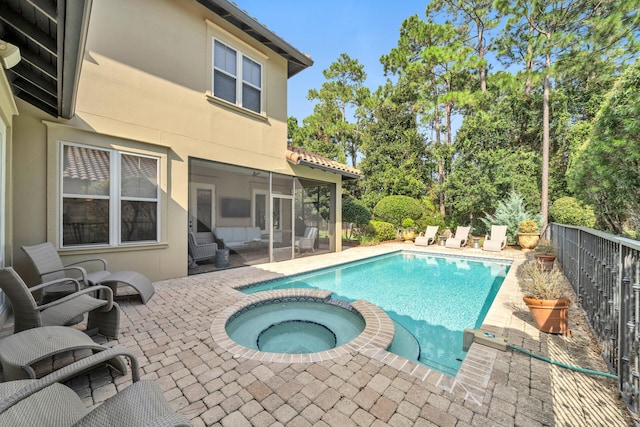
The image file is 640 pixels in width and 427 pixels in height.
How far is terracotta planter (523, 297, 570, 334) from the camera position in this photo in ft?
11.9

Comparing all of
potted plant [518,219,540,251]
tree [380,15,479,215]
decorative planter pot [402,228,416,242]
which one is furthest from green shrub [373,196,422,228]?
potted plant [518,219,540,251]

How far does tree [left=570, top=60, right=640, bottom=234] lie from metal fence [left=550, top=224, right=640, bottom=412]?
6762 millimetres

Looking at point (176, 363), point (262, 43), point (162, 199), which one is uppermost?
point (262, 43)

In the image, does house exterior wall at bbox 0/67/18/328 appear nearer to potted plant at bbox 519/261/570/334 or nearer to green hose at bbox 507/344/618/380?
green hose at bbox 507/344/618/380

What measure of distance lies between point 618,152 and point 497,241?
16.8 ft

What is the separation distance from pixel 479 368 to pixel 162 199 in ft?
22.2

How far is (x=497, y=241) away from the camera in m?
12.4

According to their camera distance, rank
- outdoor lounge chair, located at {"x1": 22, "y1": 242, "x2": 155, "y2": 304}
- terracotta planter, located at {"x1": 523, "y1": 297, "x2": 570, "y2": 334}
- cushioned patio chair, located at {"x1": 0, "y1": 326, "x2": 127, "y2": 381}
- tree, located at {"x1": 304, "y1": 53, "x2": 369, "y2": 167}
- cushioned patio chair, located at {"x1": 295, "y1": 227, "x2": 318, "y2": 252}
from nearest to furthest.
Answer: cushioned patio chair, located at {"x1": 0, "y1": 326, "x2": 127, "y2": 381}, terracotta planter, located at {"x1": 523, "y1": 297, "x2": 570, "y2": 334}, outdoor lounge chair, located at {"x1": 22, "y1": 242, "x2": 155, "y2": 304}, cushioned patio chair, located at {"x1": 295, "y1": 227, "x2": 318, "y2": 252}, tree, located at {"x1": 304, "y1": 53, "x2": 369, "y2": 167}

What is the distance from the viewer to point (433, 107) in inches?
738

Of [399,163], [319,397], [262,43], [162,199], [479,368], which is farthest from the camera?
[399,163]

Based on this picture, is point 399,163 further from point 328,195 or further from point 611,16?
point 611,16

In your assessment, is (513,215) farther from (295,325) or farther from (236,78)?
(236,78)

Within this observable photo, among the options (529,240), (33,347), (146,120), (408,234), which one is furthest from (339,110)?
(33,347)

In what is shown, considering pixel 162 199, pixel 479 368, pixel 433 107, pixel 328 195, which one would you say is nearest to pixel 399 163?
pixel 433 107
